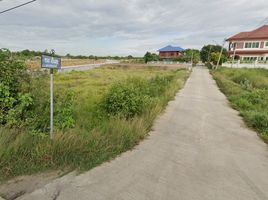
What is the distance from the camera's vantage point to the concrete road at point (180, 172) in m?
2.99

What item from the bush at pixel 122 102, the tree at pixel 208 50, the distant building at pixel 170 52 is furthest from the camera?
the distant building at pixel 170 52

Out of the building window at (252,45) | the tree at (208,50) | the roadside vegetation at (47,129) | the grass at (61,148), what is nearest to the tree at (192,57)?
the tree at (208,50)

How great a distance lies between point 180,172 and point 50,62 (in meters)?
3.07

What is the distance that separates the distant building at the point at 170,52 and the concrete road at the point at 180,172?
77.9m

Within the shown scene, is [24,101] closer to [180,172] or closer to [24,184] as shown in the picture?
[24,184]

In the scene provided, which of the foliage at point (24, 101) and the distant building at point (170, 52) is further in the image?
the distant building at point (170, 52)

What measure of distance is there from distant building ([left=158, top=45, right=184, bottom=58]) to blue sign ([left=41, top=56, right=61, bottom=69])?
261 ft

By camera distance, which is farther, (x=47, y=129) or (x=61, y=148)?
(x=47, y=129)

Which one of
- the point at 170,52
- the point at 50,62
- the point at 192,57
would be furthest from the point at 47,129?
the point at 170,52

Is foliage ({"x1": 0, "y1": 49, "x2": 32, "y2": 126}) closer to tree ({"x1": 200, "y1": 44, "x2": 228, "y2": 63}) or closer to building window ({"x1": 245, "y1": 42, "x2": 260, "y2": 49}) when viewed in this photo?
building window ({"x1": 245, "y1": 42, "x2": 260, "y2": 49})

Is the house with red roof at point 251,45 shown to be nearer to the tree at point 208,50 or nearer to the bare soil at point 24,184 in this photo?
the tree at point 208,50

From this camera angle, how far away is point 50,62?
3795 millimetres

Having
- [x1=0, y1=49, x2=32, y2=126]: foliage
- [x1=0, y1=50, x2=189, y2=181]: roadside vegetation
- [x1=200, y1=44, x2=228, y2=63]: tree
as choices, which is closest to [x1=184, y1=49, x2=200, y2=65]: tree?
[x1=200, y1=44, x2=228, y2=63]: tree

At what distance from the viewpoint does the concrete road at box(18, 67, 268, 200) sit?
299 cm
